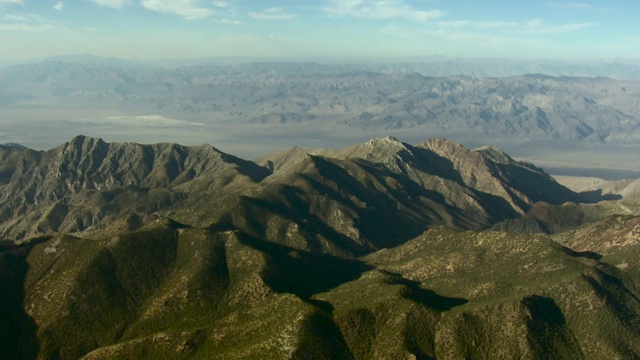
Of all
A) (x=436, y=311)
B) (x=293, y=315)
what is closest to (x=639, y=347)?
(x=436, y=311)

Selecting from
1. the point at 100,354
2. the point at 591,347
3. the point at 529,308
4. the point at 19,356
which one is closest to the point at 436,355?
the point at 529,308

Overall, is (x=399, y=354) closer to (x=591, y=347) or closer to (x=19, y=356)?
(x=591, y=347)

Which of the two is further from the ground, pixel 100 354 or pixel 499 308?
pixel 499 308

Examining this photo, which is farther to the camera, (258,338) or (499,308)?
(499,308)

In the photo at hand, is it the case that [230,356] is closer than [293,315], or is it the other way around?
[230,356]

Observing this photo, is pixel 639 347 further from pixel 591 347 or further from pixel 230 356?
pixel 230 356

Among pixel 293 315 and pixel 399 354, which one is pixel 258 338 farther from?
pixel 399 354

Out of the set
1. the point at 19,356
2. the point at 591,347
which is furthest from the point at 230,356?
the point at 591,347
